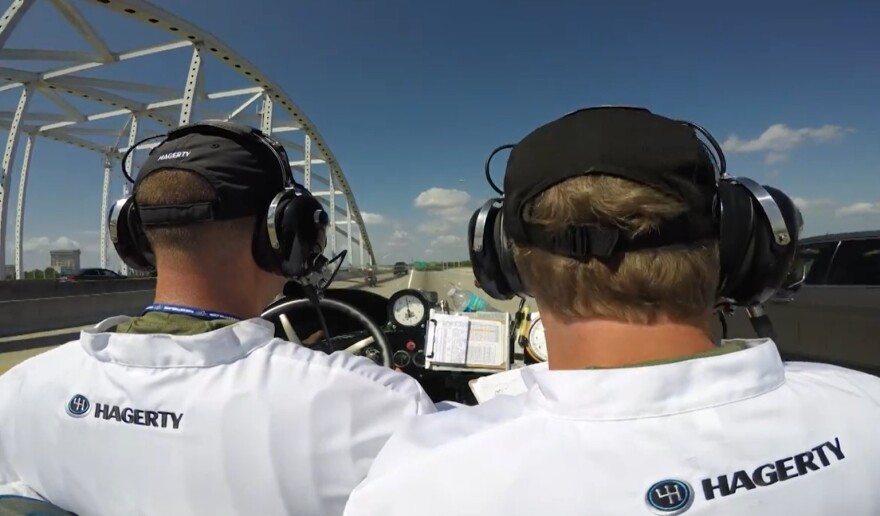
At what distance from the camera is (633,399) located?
0.96 meters

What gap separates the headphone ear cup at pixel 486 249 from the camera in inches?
67.9

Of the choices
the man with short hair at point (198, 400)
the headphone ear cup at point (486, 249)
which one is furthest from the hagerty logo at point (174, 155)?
the headphone ear cup at point (486, 249)

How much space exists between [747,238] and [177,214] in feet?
5.14

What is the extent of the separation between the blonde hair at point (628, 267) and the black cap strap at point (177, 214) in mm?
1054

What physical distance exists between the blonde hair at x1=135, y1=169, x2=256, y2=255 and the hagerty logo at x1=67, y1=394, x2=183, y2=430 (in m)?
0.48

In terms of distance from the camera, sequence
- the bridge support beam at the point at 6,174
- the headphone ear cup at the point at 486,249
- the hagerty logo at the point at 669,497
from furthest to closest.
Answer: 1. the bridge support beam at the point at 6,174
2. the headphone ear cup at the point at 486,249
3. the hagerty logo at the point at 669,497

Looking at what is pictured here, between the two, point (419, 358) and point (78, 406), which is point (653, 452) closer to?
point (78, 406)

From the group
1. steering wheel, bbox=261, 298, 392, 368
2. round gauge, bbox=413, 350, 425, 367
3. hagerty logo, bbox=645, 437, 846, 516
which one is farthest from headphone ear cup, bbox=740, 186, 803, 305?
round gauge, bbox=413, 350, 425, 367

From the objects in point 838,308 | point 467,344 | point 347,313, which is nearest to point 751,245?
point 347,313

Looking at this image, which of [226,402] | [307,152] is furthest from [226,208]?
[307,152]

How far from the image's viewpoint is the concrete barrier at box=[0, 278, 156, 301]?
66.1 ft

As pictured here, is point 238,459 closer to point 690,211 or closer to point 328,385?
point 328,385

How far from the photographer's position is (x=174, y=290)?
1.70 m

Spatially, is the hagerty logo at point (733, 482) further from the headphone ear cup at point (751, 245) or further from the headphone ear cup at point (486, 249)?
the headphone ear cup at point (486, 249)
